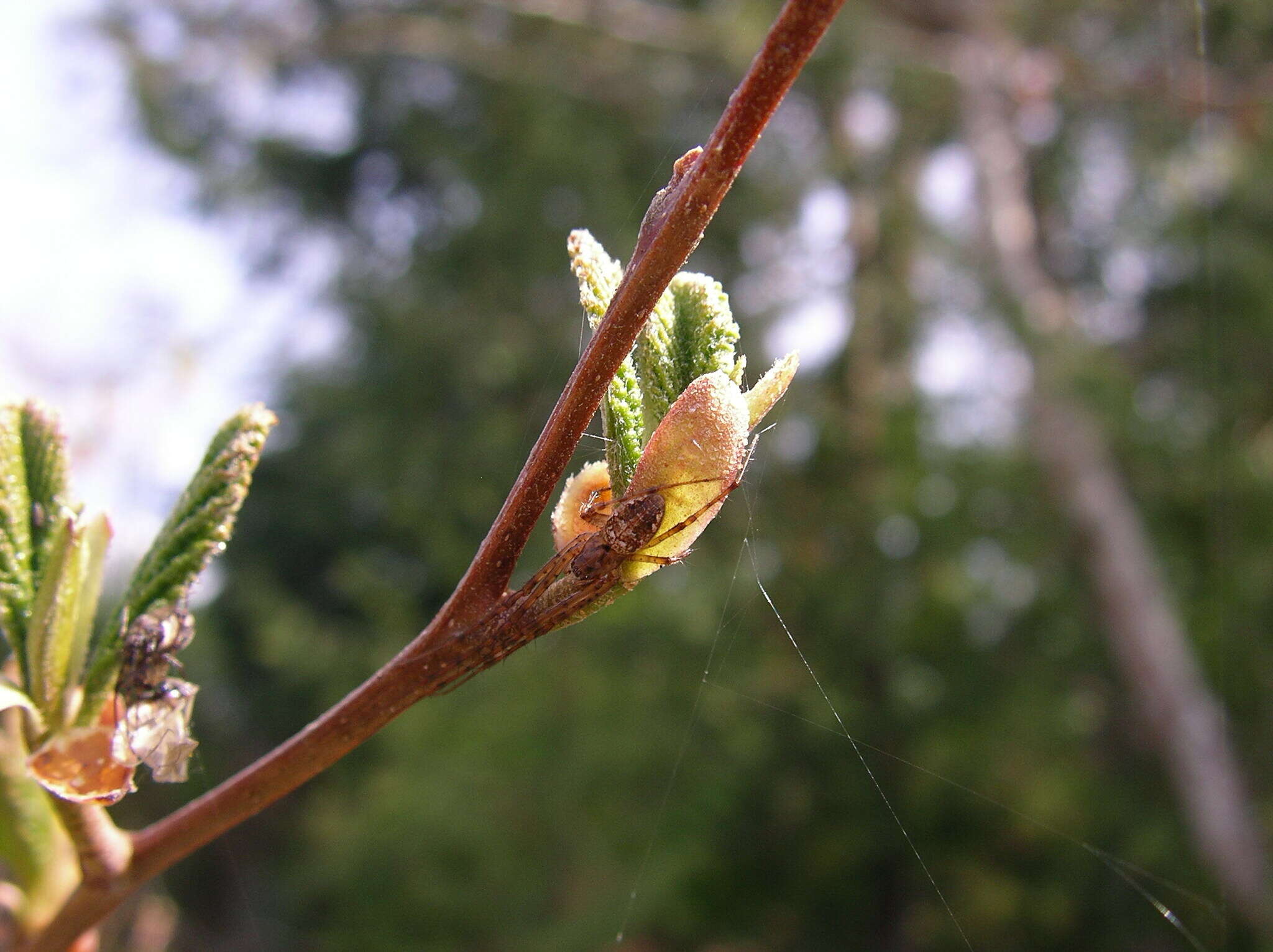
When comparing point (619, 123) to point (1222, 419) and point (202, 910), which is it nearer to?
point (1222, 419)

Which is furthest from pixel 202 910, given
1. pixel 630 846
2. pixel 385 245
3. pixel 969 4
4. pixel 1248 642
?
pixel 969 4

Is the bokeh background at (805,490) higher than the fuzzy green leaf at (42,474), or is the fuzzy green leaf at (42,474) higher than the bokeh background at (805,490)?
the fuzzy green leaf at (42,474)

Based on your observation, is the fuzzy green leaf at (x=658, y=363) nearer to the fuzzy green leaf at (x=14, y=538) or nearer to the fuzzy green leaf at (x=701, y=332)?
the fuzzy green leaf at (x=701, y=332)

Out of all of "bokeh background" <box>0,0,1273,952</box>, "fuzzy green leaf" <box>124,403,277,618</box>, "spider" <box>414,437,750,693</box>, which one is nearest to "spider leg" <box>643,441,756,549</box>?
"spider" <box>414,437,750,693</box>

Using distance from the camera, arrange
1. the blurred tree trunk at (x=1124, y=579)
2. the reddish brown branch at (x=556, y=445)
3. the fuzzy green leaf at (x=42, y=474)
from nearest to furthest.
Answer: the reddish brown branch at (x=556, y=445) < the fuzzy green leaf at (x=42, y=474) < the blurred tree trunk at (x=1124, y=579)

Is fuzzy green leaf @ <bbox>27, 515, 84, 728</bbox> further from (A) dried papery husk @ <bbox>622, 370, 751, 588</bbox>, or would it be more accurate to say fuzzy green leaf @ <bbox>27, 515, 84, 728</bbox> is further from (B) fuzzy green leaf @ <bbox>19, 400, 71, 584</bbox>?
(A) dried papery husk @ <bbox>622, 370, 751, 588</bbox>

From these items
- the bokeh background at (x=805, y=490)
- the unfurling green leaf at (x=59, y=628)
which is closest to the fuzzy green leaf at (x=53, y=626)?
the unfurling green leaf at (x=59, y=628)

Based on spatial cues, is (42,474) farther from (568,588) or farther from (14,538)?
(568,588)
